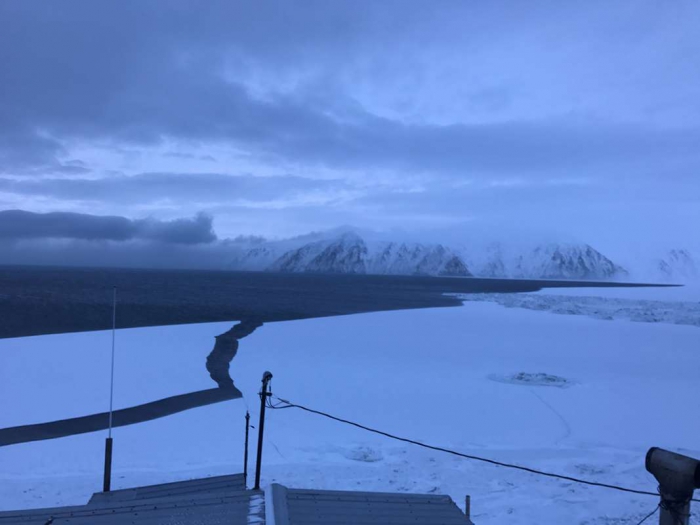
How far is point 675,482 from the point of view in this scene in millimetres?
4105

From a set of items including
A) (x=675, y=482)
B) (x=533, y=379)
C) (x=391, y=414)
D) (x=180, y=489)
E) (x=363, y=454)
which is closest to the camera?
(x=675, y=482)

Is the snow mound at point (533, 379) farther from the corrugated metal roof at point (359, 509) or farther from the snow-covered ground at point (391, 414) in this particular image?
the corrugated metal roof at point (359, 509)

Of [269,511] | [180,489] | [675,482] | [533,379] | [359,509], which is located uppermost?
[675,482]

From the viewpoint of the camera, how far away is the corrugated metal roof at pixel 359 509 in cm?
468

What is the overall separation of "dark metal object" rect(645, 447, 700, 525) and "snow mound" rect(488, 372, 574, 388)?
12.9 meters

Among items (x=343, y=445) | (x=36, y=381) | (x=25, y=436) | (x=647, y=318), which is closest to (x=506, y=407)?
(x=343, y=445)

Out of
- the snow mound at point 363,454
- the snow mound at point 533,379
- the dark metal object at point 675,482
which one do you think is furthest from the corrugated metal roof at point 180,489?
the snow mound at point 533,379

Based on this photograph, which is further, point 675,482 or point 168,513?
point 168,513

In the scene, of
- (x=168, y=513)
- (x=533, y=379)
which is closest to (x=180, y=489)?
(x=168, y=513)

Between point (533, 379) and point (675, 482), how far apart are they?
1368 centimetres

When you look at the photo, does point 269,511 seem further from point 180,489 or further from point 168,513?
point 180,489

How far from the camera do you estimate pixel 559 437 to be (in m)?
11.5

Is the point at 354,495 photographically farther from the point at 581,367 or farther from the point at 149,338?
the point at 149,338

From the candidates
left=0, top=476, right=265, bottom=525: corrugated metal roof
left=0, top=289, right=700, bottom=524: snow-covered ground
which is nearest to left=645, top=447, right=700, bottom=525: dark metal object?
left=0, top=476, right=265, bottom=525: corrugated metal roof
